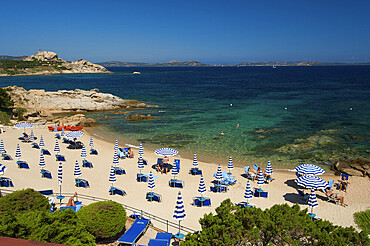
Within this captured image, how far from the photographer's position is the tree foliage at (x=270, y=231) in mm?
8562

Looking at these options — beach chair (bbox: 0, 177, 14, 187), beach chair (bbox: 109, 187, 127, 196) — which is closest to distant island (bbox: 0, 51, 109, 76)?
beach chair (bbox: 0, 177, 14, 187)

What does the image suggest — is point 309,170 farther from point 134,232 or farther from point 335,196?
point 134,232

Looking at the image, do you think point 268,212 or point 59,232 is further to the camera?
point 268,212

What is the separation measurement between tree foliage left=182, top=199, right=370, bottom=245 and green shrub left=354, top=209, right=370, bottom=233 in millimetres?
7098

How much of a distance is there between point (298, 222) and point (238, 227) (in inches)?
75.7

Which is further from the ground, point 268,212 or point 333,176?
point 268,212

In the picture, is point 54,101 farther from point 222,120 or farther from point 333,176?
point 333,176

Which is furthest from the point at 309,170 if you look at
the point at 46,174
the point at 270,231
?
the point at 46,174

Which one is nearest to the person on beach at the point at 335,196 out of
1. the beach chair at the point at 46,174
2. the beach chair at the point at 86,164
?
the beach chair at the point at 86,164

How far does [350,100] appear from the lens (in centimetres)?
6066

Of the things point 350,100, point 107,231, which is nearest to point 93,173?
point 107,231

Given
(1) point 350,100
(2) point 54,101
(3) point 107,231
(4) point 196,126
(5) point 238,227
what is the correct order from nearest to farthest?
(5) point 238,227 → (3) point 107,231 → (4) point 196,126 → (2) point 54,101 → (1) point 350,100

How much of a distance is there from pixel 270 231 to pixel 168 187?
10.7m

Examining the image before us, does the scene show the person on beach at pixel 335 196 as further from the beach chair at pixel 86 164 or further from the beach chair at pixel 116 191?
the beach chair at pixel 86 164
